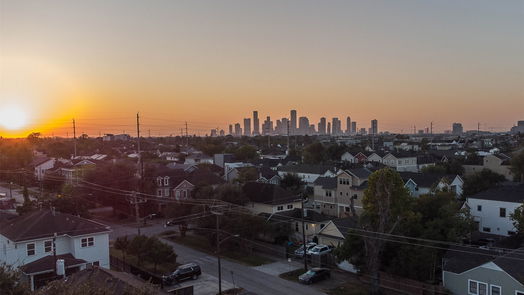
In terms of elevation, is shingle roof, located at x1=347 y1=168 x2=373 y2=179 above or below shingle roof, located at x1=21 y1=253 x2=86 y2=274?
above

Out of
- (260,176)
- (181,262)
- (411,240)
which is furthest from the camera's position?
(260,176)

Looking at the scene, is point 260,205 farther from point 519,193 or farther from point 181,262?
point 519,193

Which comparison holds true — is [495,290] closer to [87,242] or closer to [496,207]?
[496,207]

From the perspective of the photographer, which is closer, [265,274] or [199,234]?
[265,274]

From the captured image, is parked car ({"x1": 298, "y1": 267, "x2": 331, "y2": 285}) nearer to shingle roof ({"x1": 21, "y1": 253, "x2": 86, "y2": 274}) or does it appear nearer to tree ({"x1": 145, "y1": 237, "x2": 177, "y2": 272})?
tree ({"x1": 145, "y1": 237, "x2": 177, "y2": 272})

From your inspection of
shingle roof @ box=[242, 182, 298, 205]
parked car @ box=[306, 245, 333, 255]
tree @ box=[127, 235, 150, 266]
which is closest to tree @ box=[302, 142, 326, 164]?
shingle roof @ box=[242, 182, 298, 205]

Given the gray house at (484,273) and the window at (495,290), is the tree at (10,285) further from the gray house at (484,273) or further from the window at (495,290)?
the window at (495,290)

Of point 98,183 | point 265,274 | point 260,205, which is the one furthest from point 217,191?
point 98,183
